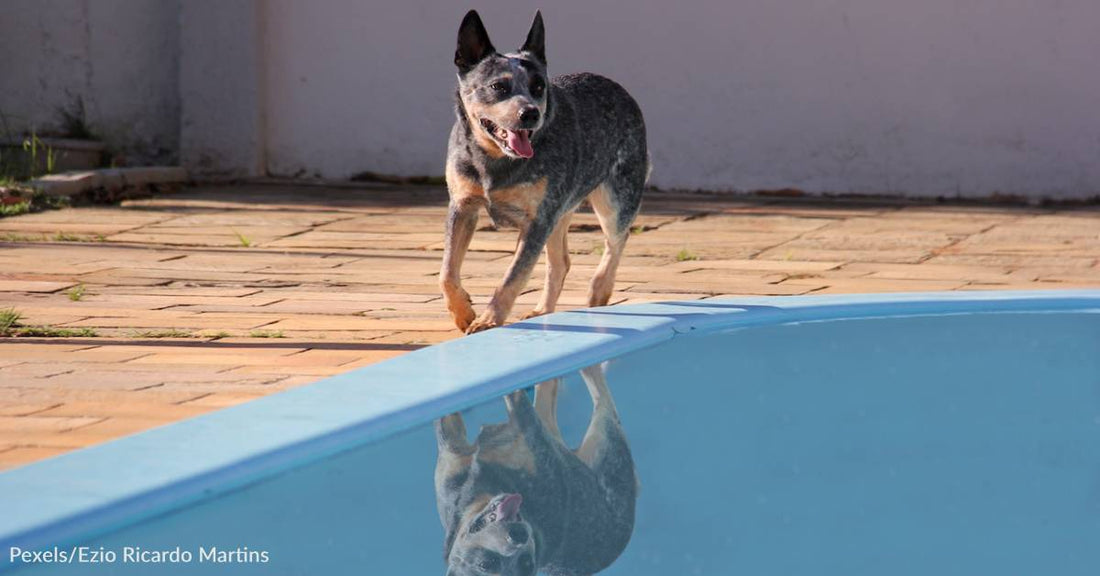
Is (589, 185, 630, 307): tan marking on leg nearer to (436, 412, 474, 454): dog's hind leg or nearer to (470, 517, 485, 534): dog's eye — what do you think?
(436, 412, 474, 454): dog's hind leg

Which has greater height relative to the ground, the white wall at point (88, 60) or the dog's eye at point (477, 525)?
the white wall at point (88, 60)

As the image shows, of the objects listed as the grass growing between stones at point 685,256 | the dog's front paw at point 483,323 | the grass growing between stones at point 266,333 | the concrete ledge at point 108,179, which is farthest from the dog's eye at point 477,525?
the concrete ledge at point 108,179

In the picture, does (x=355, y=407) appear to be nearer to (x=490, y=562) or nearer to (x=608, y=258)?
(x=490, y=562)

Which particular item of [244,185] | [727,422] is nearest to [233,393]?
[727,422]

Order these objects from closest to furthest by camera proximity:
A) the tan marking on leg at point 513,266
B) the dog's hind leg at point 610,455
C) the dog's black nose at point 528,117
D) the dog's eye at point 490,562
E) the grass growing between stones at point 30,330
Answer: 1. the dog's eye at point 490,562
2. the dog's hind leg at point 610,455
3. the dog's black nose at point 528,117
4. the grass growing between stones at point 30,330
5. the tan marking on leg at point 513,266

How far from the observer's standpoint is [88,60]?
959 cm

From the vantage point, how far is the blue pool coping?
2.49 metres

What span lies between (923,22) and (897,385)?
5.48 metres

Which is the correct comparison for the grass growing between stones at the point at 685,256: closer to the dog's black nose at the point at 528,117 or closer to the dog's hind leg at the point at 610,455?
the dog's black nose at the point at 528,117

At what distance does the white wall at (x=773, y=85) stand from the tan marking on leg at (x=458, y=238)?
4808mm

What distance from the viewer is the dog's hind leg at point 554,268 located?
493 cm

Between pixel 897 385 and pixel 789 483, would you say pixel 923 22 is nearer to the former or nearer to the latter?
pixel 897 385

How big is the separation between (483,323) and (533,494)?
167cm

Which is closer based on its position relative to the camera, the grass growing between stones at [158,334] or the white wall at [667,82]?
the grass growing between stones at [158,334]
